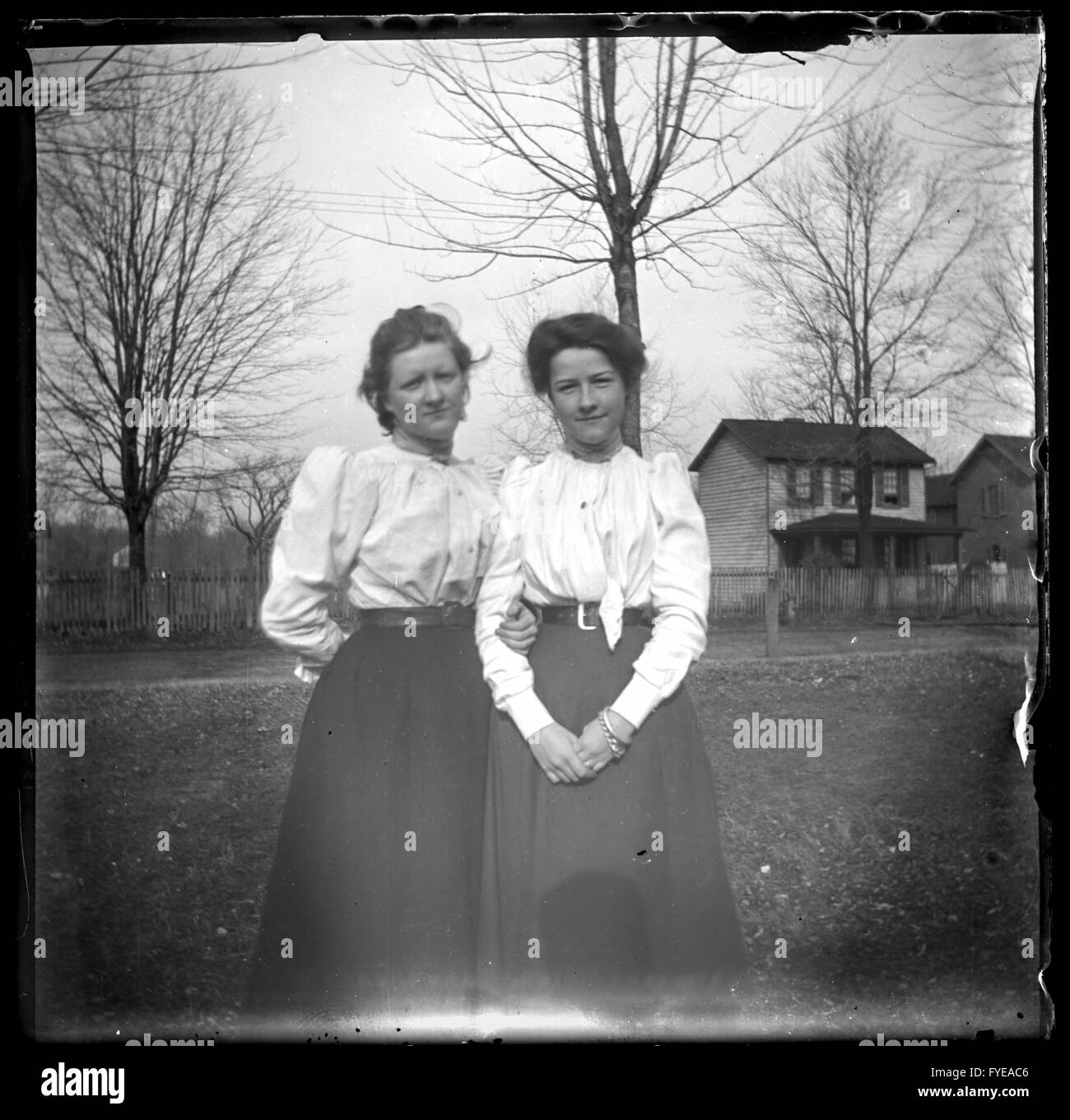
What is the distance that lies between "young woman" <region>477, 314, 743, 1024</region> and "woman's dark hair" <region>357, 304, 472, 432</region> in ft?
0.86

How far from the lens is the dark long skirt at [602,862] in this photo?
102 inches

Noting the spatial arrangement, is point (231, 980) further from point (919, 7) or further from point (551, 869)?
point (919, 7)

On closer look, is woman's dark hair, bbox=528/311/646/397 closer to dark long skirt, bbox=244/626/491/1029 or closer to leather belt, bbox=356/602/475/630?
leather belt, bbox=356/602/475/630

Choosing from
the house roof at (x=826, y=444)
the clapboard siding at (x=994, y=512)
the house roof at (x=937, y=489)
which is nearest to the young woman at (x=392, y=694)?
the house roof at (x=826, y=444)

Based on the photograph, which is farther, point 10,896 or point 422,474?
point 10,896

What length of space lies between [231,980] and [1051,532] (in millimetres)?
2847

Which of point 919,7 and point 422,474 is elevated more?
point 919,7

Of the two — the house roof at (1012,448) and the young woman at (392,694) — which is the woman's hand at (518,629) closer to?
the young woman at (392,694)

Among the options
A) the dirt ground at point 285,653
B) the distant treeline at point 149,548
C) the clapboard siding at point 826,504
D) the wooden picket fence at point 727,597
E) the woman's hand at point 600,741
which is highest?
the clapboard siding at point 826,504

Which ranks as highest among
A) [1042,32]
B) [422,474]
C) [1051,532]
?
[1042,32]

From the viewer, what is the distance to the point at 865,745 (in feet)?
8.75

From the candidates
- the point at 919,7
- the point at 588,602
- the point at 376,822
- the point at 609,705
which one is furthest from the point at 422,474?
the point at 919,7

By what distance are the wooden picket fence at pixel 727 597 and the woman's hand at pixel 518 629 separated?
17.8 inches

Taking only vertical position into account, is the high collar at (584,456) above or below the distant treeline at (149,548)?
above
